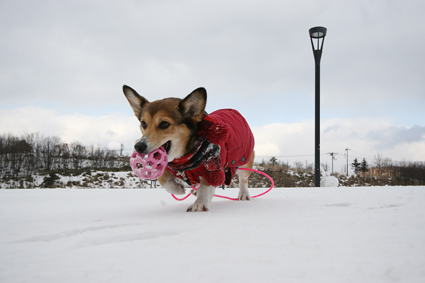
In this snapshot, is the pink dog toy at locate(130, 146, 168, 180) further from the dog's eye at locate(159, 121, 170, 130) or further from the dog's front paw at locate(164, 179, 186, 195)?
the dog's front paw at locate(164, 179, 186, 195)

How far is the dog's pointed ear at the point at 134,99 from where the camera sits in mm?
2873

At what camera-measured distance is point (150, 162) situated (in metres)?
2.36

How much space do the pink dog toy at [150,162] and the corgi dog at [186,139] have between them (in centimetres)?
6

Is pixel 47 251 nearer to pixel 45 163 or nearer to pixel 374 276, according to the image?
pixel 374 276

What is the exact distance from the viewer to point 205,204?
280cm

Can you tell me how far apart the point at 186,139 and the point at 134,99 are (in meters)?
0.70

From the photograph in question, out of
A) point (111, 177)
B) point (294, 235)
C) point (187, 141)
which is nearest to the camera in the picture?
point (294, 235)

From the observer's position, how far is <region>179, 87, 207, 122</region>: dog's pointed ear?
8.59ft

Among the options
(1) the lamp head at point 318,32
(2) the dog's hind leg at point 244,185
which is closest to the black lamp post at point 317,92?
(1) the lamp head at point 318,32

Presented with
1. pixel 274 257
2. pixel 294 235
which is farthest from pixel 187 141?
pixel 274 257

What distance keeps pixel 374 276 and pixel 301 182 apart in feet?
44.5

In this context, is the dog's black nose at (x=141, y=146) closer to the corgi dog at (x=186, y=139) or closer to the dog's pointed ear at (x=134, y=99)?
the corgi dog at (x=186, y=139)

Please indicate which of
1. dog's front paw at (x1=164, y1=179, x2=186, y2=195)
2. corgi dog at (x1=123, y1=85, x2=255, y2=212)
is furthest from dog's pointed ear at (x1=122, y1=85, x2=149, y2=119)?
dog's front paw at (x1=164, y1=179, x2=186, y2=195)

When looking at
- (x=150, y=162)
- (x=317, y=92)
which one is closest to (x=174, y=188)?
(x=150, y=162)
